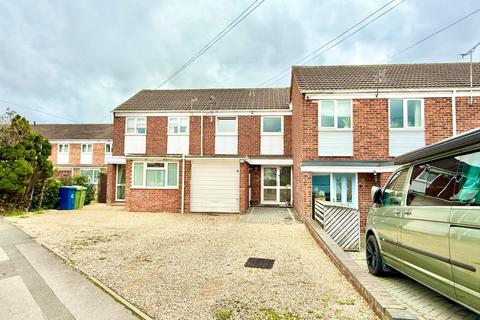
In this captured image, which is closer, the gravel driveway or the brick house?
the gravel driveway

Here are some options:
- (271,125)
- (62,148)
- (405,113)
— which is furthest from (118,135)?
(62,148)

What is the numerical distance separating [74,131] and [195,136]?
22444 mm

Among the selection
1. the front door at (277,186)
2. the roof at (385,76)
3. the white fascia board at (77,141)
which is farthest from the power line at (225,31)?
the white fascia board at (77,141)

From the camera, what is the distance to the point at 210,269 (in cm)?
542

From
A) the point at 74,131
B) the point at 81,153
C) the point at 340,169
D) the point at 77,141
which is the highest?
the point at 74,131

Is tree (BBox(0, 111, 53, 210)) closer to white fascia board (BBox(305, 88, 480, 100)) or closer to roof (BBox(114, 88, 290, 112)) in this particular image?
roof (BBox(114, 88, 290, 112))

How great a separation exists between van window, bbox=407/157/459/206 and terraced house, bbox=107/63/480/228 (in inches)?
261

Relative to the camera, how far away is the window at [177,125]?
54.5ft

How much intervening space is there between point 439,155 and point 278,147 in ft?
40.8

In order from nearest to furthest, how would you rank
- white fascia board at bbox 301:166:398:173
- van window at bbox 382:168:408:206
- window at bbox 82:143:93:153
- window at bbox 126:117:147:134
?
van window at bbox 382:168:408:206, white fascia board at bbox 301:166:398:173, window at bbox 126:117:147:134, window at bbox 82:143:93:153

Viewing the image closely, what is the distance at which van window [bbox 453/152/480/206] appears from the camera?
2765 mm

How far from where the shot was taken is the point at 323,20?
10.3 metres

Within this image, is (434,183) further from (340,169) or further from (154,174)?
(154,174)

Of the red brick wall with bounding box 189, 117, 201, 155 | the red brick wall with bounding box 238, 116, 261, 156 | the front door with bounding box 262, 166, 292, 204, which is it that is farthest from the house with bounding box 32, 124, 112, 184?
the front door with bounding box 262, 166, 292, 204
